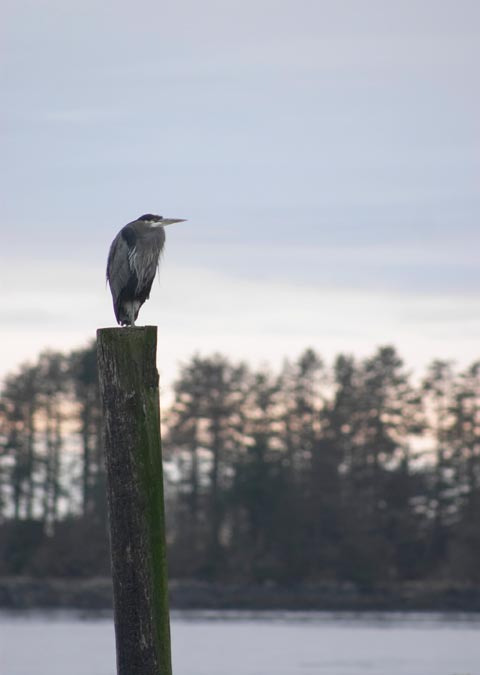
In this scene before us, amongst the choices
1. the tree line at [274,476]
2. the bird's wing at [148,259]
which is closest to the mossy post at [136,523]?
the bird's wing at [148,259]

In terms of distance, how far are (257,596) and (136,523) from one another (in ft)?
267

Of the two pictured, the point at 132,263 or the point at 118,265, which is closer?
the point at 132,263

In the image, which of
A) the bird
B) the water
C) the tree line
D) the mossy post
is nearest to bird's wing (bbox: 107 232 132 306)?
the bird

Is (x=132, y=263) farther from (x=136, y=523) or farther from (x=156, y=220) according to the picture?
(x=136, y=523)

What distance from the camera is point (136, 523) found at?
9.31 metres

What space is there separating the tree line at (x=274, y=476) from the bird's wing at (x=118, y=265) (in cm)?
7152

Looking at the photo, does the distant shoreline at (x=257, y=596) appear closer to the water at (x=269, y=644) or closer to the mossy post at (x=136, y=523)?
the water at (x=269, y=644)

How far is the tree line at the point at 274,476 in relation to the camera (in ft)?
282

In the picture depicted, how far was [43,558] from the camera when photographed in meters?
83.8

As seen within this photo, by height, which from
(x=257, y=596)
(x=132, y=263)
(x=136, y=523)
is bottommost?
(x=257, y=596)

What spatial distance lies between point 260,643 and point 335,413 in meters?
37.7

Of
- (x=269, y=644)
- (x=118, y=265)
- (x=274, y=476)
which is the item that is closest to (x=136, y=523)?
(x=118, y=265)

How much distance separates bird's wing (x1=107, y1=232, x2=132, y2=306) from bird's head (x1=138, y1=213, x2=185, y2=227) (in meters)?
0.44

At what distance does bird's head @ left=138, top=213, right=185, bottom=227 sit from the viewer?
45.5 ft
